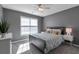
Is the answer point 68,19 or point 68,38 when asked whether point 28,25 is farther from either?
point 68,38

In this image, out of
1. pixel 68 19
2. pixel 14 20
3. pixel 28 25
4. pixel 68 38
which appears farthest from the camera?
pixel 28 25

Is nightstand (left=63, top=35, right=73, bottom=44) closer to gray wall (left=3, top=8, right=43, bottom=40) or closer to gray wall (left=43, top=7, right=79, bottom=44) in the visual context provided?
gray wall (left=43, top=7, right=79, bottom=44)

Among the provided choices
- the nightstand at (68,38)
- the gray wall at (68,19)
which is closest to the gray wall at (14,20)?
the gray wall at (68,19)

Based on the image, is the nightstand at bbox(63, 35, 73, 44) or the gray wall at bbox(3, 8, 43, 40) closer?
the nightstand at bbox(63, 35, 73, 44)

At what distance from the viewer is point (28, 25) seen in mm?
5723

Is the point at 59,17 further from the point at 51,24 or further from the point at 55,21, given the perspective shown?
the point at 51,24

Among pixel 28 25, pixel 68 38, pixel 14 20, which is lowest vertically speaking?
pixel 68 38

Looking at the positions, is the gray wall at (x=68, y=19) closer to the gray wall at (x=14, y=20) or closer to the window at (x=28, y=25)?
the window at (x=28, y=25)

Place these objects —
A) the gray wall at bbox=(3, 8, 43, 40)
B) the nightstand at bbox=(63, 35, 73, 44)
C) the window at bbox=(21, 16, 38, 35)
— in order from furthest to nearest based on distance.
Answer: the window at bbox=(21, 16, 38, 35), the gray wall at bbox=(3, 8, 43, 40), the nightstand at bbox=(63, 35, 73, 44)

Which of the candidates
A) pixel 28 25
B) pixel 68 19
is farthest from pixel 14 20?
pixel 68 19

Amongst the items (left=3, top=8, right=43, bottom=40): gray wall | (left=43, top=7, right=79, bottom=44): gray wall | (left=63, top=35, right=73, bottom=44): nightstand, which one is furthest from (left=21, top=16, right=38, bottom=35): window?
(left=63, top=35, right=73, bottom=44): nightstand

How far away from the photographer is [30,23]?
5848 mm

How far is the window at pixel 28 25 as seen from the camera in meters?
5.36

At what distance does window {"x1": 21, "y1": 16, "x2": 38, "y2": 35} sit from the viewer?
536 cm
